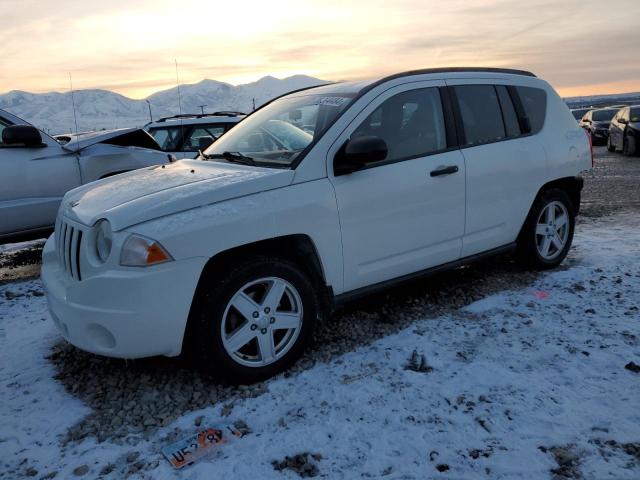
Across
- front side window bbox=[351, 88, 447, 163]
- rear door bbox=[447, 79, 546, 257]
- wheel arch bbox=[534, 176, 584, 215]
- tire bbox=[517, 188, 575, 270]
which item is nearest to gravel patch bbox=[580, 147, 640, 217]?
wheel arch bbox=[534, 176, 584, 215]

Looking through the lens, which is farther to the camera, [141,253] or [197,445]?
[141,253]

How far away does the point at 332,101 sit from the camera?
153 inches

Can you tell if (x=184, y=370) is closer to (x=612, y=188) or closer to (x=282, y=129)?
(x=282, y=129)

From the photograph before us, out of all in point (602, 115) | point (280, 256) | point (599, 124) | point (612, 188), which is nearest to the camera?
point (280, 256)

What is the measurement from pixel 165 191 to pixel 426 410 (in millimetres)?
1897

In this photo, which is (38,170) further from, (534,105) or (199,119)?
(534,105)

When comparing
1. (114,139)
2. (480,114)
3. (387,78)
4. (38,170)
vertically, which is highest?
(387,78)

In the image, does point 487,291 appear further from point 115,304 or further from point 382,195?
point 115,304

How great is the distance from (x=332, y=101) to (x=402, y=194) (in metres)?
0.83

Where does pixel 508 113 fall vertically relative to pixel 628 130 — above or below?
above

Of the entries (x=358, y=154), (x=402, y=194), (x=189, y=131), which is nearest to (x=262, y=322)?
(x=358, y=154)

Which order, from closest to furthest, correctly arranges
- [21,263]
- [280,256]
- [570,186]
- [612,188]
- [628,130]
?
[280,256], [570,186], [21,263], [612,188], [628,130]

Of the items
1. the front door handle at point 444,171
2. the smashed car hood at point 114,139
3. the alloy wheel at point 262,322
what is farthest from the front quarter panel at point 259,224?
the smashed car hood at point 114,139

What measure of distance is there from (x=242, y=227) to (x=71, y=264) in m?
1.04
